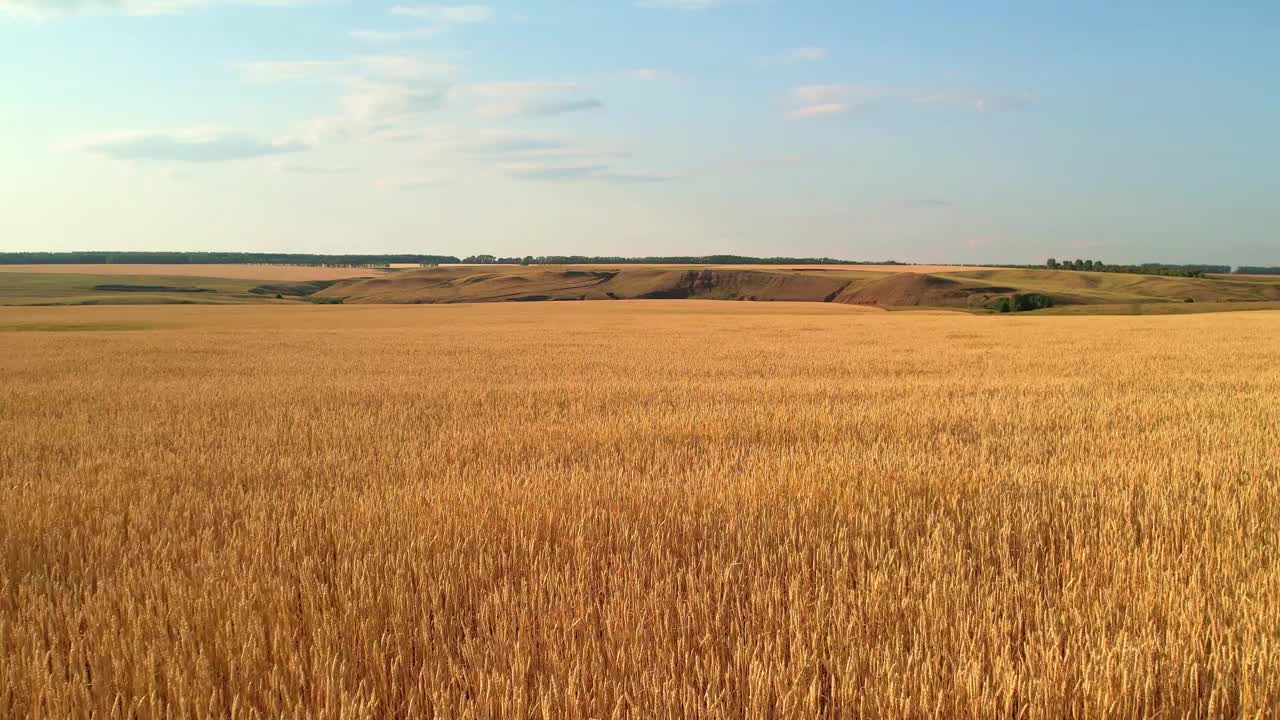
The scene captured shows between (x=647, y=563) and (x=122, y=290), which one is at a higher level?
(x=122, y=290)

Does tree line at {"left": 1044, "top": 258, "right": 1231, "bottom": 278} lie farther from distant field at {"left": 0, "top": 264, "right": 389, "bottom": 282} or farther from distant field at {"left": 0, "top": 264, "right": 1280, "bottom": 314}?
distant field at {"left": 0, "top": 264, "right": 389, "bottom": 282}

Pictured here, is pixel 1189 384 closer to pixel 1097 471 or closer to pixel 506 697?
pixel 1097 471

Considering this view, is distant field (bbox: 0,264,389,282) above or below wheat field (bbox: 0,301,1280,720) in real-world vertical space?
above

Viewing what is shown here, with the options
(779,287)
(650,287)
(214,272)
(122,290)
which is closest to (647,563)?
(650,287)

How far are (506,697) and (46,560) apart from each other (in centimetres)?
382

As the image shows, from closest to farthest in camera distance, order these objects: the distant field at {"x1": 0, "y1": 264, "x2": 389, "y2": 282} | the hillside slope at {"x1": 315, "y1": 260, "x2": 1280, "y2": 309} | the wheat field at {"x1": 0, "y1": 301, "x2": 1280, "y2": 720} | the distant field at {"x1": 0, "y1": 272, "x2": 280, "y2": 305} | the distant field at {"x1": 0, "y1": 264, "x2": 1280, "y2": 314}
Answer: the wheat field at {"x1": 0, "y1": 301, "x2": 1280, "y2": 720}
the distant field at {"x1": 0, "y1": 272, "x2": 280, "y2": 305}
the distant field at {"x1": 0, "y1": 264, "x2": 1280, "y2": 314}
the hillside slope at {"x1": 315, "y1": 260, "x2": 1280, "y2": 309}
the distant field at {"x1": 0, "y1": 264, "x2": 389, "y2": 282}

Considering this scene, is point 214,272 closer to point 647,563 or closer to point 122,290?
point 122,290

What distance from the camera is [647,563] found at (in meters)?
4.79

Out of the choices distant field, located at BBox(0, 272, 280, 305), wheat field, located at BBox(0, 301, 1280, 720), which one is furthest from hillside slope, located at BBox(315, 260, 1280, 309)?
wheat field, located at BBox(0, 301, 1280, 720)

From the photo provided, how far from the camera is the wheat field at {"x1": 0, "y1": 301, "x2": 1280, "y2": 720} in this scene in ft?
10.6

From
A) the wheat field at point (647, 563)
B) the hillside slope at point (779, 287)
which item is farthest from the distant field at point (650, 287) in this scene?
the wheat field at point (647, 563)

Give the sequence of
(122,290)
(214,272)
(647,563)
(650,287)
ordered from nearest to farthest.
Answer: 1. (647,563)
2. (122,290)
3. (650,287)
4. (214,272)

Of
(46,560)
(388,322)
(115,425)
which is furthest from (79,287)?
(46,560)

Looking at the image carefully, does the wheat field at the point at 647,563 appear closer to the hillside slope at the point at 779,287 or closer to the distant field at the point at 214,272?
the hillside slope at the point at 779,287
